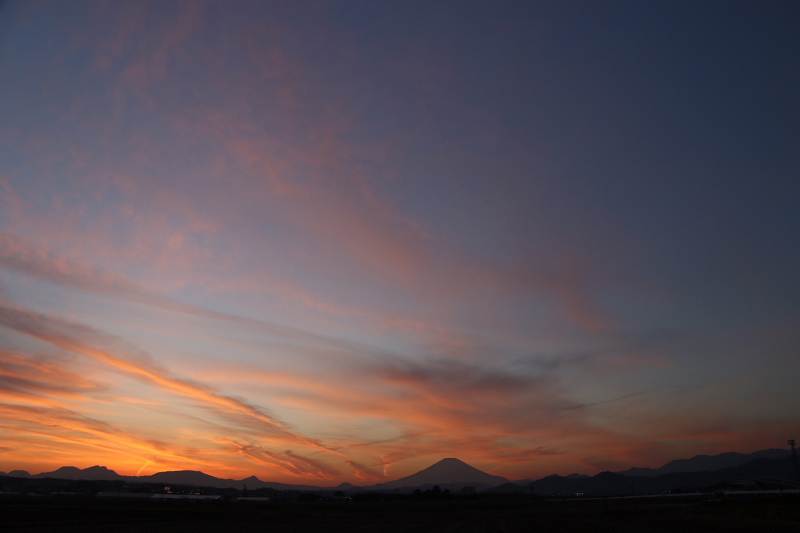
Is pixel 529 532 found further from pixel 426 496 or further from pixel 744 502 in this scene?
pixel 426 496

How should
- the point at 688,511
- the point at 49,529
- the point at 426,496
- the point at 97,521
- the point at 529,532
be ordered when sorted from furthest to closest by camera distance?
1. the point at 426,496
2. the point at 688,511
3. the point at 97,521
4. the point at 529,532
5. the point at 49,529

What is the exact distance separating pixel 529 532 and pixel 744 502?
199ft

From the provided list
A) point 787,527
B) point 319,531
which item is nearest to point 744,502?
point 787,527

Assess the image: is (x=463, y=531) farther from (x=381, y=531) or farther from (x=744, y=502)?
(x=744, y=502)

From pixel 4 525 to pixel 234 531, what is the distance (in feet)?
76.1

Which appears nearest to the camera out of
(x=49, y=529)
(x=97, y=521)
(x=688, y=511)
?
(x=49, y=529)

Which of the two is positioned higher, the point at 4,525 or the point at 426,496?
the point at 4,525

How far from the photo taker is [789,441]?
14838cm

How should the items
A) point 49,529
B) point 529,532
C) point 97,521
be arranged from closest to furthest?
point 49,529, point 529,532, point 97,521

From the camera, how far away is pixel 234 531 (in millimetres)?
51875

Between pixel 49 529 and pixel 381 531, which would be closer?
pixel 49 529

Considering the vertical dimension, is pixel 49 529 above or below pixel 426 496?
above

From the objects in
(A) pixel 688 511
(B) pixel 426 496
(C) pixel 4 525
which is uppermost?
(C) pixel 4 525

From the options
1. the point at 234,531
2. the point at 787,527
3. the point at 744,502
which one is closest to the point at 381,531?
the point at 234,531
